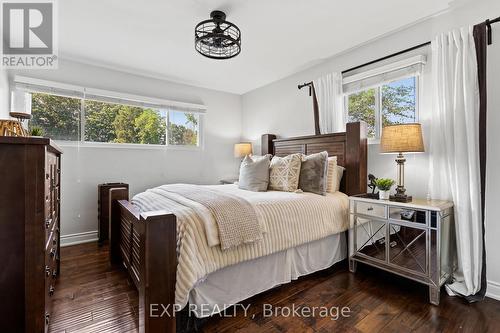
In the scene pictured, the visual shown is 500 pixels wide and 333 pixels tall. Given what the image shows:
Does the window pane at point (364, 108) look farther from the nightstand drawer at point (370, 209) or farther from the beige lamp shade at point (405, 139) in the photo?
the nightstand drawer at point (370, 209)

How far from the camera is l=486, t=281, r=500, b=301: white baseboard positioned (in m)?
1.91

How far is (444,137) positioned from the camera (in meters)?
2.14

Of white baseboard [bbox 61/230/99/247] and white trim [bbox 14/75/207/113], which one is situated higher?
white trim [bbox 14/75/207/113]

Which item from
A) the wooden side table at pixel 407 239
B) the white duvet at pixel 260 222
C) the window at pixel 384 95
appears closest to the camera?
the white duvet at pixel 260 222

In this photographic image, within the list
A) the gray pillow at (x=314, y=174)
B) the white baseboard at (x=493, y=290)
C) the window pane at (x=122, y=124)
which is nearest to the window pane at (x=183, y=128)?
the window pane at (x=122, y=124)

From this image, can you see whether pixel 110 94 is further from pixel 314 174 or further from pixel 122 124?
pixel 314 174

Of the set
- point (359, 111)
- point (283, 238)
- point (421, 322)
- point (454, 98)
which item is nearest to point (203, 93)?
point (359, 111)

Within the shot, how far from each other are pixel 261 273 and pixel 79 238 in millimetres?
2724

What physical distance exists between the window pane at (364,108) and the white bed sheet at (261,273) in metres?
1.35

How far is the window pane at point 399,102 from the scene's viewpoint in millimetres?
2502

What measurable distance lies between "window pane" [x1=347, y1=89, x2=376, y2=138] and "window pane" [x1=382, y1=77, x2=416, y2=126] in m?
0.13

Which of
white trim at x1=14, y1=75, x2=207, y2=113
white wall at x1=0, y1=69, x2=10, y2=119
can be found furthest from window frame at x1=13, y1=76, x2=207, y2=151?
white wall at x1=0, y1=69, x2=10, y2=119

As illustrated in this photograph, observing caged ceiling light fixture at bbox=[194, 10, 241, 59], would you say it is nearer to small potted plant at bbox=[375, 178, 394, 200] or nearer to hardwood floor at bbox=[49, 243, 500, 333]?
small potted plant at bbox=[375, 178, 394, 200]

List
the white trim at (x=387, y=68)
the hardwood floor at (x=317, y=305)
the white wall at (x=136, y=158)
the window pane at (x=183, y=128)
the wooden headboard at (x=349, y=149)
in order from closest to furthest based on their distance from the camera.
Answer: the hardwood floor at (x=317, y=305)
the white trim at (x=387, y=68)
the wooden headboard at (x=349, y=149)
the white wall at (x=136, y=158)
the window pane at (x=183, y=128)
